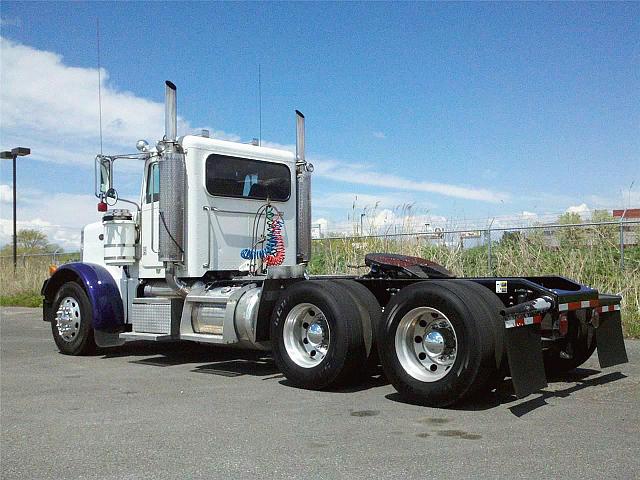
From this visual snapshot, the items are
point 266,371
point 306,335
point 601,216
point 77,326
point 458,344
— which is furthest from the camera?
point 601,216

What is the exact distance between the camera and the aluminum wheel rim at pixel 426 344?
6359 millimetres

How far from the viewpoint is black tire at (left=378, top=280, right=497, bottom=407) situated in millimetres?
5969

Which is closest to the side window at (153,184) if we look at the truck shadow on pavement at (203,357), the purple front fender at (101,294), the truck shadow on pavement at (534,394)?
the purple front fender at (101,294)

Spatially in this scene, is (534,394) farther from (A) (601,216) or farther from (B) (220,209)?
(A) (601,216)

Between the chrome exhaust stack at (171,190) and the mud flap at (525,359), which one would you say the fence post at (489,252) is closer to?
the chrome exhaust stack at (171,190)

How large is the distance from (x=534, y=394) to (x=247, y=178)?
4788mm

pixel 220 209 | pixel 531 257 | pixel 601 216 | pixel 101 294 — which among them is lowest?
pixel 101 294

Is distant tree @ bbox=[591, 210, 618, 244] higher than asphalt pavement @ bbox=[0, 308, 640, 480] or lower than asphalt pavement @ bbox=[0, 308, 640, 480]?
higher

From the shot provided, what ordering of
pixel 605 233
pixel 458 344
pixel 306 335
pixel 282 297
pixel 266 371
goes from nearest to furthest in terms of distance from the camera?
1. pixel 458 344
2. pixel 306 335
3. pixel 282 297
4. pixel 266 371
5. pixel 605 233

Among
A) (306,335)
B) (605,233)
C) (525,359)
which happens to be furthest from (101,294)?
(605,233)

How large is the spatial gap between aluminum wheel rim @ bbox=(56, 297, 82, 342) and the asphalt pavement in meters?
1.53

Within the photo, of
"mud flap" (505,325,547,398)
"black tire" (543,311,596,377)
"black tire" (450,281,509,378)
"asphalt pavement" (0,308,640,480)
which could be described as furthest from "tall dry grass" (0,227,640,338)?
"mud flap" (505,325,547,398)

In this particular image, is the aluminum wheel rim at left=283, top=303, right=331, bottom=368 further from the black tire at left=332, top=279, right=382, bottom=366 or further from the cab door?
the cab door

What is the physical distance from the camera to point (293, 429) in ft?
18.2
